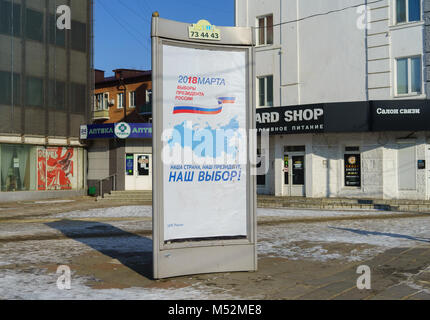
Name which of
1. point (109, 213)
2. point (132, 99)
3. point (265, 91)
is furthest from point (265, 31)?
point (132, 99)

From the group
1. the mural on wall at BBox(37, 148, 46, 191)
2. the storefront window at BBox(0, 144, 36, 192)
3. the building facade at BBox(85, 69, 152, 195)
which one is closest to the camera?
the storefront window at BBox(0, 144, 36, 192)

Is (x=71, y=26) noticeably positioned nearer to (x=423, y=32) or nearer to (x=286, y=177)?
(x=286, y=177)

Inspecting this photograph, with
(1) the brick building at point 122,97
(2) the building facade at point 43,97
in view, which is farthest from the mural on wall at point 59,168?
(1) the brick building at point 122,97

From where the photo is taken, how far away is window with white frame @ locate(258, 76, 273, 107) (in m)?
24.7

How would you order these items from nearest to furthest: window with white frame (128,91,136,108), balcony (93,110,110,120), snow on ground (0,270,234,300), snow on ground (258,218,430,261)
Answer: snow on ground (0,270,234,300)
snow on ground (258,218,430,261)
window with white frame (128,91,136,108)
balcony (93,110,110,120)

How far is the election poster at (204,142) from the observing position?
23.9 feet

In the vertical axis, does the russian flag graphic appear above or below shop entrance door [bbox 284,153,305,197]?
above

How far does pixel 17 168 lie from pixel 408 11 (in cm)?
2117

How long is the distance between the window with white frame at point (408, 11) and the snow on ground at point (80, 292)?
1832 centimetres

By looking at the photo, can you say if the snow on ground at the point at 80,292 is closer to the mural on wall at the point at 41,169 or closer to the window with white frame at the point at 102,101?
Result: the mural on wall at the point at 41,169

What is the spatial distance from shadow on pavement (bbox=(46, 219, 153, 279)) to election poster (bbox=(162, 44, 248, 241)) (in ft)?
3.95

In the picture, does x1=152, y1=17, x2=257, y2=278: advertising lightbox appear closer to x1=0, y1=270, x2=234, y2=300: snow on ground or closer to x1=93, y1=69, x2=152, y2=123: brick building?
x1=0, y1=270, x2=234, y2=300: snow on ground

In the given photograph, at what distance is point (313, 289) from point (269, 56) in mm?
19506

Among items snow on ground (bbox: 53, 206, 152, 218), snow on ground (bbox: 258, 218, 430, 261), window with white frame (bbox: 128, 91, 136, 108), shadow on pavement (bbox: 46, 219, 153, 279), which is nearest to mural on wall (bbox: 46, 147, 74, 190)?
snow on ground (bbox: 53, 206, 152, 218)
